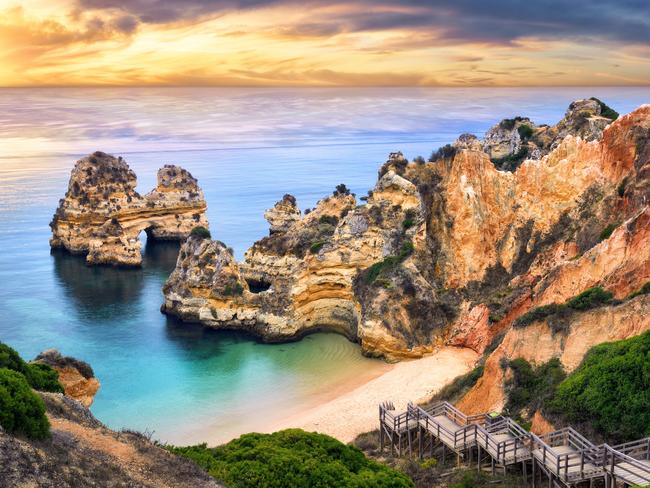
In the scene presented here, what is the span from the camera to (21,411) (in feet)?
42.2

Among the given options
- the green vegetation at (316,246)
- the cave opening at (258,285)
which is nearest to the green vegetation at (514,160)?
the green vegetation at (316,246)

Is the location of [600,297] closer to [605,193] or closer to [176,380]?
[605,193]

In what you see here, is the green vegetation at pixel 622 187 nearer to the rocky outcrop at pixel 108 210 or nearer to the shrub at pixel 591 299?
the shrub at pixel 591 299

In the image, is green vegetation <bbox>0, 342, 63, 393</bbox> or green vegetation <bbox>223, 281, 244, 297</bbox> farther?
green vegetation <bbox>223, 281, 244, 297</bbox>

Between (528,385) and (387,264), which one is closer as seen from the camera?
(528,385)

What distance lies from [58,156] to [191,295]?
387ft

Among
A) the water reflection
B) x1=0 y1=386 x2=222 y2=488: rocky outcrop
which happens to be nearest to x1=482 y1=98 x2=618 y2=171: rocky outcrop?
the water reflection

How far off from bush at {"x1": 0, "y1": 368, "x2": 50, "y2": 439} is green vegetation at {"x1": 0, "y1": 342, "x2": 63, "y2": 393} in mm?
5389

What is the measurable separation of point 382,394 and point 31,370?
16.0 m

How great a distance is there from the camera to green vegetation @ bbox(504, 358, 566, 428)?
22641 mm

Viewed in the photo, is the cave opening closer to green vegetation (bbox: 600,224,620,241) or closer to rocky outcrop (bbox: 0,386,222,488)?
green vegetation (bbox: 600,224,620,241)

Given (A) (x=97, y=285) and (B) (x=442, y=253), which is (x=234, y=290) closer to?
(B) (x=442, y=253)

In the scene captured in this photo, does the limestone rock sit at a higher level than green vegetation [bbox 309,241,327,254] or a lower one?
lower

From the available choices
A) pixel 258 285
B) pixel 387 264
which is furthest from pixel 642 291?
pixel 258 285
